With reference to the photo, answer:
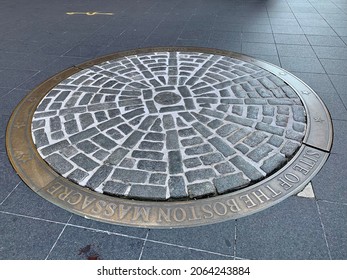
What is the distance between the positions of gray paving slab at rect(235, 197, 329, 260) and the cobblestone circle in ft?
1.18

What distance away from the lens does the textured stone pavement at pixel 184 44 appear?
2.09m

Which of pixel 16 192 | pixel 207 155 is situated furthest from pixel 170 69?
pixel 16 192

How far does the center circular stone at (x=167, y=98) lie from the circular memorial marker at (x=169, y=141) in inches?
0.5

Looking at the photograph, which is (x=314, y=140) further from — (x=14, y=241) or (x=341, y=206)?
(x=14, y=241)

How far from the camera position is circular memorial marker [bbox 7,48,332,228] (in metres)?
2.44

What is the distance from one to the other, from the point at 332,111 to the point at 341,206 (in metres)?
1.54

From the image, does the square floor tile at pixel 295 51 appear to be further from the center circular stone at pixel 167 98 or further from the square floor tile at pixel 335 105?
the center circular stone at pixel 167 98

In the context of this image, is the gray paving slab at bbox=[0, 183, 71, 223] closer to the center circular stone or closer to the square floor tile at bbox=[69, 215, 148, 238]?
the square floor tile at bbox=[69, 215, 148, 238]

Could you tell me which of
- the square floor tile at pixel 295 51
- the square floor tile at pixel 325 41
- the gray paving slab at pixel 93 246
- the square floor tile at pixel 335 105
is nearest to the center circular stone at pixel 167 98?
the square floor tile at pixel 335 105

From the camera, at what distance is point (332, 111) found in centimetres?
348

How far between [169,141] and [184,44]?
9.93 ft

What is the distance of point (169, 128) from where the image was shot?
3.25 metres

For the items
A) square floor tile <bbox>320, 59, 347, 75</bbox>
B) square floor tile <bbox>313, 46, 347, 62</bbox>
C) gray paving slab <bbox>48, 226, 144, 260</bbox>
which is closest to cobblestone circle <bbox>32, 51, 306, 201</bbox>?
gray paving slab <bbox>48, 226, 144, 260</bbox>

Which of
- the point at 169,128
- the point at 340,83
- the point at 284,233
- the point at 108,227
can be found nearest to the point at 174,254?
the point at 108,227
